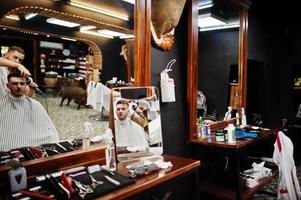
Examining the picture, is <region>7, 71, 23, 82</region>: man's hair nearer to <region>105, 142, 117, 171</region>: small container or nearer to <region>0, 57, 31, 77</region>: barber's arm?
<region>0, 57, 31, 77</region>: barber's arm

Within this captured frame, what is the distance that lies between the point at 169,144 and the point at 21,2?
1604mm

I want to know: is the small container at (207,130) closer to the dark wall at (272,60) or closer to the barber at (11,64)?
the dark wall at (272,60)

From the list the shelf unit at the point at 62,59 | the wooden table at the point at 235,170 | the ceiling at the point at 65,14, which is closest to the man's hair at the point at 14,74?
the shelf unit at the point at 62,59

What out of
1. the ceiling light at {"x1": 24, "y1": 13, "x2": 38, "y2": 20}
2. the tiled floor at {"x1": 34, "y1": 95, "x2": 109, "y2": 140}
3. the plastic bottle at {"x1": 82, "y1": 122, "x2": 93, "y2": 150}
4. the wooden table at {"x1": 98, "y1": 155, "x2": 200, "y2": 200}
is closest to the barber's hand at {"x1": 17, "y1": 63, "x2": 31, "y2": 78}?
the tiled floor at {"x1": 34, "y1": 95, "x2": 109, "y2": 140}

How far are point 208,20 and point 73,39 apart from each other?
5.85 feet

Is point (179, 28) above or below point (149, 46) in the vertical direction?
above

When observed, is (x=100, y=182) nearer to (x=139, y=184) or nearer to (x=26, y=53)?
(x=139, y=184)

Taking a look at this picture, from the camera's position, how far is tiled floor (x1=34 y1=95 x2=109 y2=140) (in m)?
1.52

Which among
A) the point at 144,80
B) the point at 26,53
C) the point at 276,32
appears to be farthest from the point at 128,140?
the point at 276,32

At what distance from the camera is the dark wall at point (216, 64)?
2.77 metres

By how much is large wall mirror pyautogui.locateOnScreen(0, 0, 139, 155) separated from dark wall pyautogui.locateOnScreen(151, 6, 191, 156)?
0.37 m

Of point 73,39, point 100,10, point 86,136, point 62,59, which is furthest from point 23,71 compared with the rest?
point 100,10

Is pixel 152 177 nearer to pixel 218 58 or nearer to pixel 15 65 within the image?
pixel 15 65

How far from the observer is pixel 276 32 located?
4.62 meters
